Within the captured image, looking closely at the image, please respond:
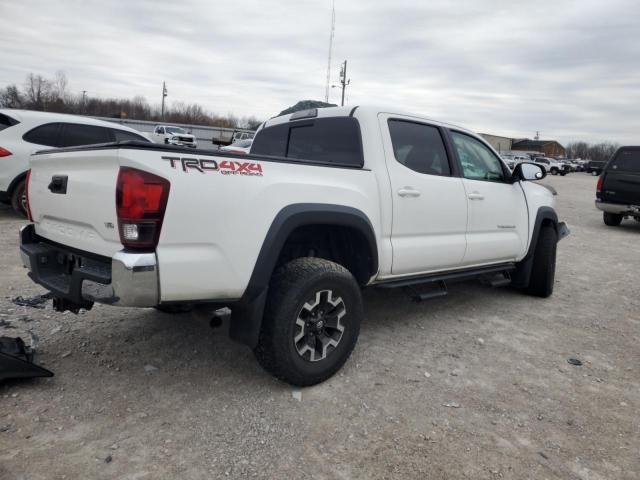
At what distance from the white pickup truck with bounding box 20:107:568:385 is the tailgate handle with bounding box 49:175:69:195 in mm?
11

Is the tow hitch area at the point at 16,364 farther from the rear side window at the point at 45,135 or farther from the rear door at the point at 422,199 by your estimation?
the rear side window at the point at 45,135

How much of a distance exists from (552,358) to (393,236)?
1.59 meters

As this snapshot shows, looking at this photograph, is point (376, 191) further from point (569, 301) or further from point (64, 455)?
point (569, 301)

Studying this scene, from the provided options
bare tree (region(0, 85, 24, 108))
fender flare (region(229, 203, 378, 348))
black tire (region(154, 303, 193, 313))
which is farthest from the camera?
bare tree (region(0, 85, 24, 108))

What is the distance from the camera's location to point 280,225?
9.01ft

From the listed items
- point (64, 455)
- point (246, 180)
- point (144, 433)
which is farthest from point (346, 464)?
point (246, 180)

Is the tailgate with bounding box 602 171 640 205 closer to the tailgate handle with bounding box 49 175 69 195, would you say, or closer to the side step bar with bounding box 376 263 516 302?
the side step bar with bounding box 376 263 516 302

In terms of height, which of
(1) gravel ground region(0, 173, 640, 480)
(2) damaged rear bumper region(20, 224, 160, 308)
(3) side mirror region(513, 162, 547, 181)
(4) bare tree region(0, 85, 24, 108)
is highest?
(4) bare tree region(0, 85, 24, 108)

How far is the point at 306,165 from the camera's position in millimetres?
2943

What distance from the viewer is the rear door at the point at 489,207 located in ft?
13.8

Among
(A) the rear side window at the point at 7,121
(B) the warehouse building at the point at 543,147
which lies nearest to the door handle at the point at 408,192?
(A) the rear side window at the point at 7,121

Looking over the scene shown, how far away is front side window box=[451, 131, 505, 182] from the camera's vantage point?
14.0 feet

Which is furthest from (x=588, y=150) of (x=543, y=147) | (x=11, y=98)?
(x=11, y=98)

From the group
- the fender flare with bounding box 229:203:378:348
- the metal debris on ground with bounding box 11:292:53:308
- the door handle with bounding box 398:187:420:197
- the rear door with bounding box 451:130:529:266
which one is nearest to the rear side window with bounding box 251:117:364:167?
the door handle with bounding box 398:187:420:197
